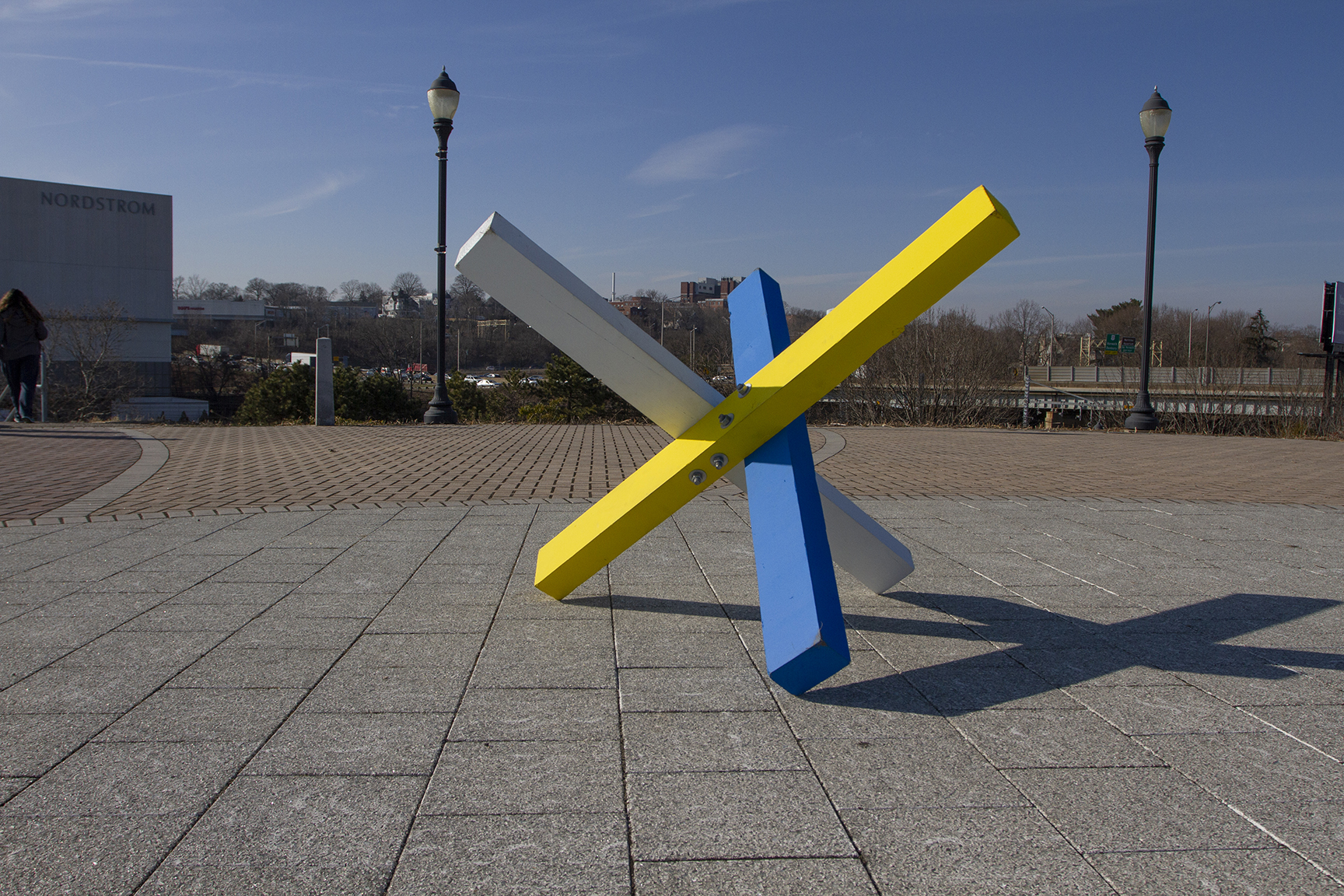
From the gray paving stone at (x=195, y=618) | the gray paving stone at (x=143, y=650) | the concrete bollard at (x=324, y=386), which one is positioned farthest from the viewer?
the concrete bollard at (x=324, y=386)

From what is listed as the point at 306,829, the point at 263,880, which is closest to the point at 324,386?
A: the point at 306,829

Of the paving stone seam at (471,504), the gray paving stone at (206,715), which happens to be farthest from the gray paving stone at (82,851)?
the paving stone seam at (471,504)

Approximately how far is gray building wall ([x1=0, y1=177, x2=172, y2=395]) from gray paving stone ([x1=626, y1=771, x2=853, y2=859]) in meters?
53.4

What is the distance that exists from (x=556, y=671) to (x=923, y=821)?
1487 millimetres

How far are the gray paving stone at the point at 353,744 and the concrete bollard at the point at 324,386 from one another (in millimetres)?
12745

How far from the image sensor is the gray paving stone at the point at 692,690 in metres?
2.89

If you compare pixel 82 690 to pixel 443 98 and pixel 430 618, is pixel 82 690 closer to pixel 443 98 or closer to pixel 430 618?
pixel 430 618

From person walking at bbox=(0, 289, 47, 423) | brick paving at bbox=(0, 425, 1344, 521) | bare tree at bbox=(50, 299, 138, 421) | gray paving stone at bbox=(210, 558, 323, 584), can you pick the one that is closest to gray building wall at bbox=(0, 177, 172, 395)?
bare tree at bbox=(50, 299, 138, 421)

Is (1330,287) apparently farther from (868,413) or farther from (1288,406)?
(868,413)

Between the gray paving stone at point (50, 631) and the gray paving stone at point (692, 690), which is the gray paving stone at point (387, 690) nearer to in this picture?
the gray paving stone at point (692, 690)

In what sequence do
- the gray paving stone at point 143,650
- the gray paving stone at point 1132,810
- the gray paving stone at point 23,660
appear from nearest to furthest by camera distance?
1. the gray paving stone at point 1132,810
2. the gray paving stone at point 23,660
3. the gray paving stone at point 143,650

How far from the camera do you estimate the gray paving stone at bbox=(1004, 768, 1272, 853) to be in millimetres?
2045

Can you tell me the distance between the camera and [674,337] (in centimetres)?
2761

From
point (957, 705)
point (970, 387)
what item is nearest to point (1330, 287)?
point (970, 387)
